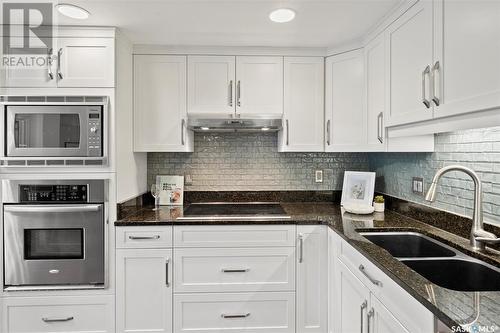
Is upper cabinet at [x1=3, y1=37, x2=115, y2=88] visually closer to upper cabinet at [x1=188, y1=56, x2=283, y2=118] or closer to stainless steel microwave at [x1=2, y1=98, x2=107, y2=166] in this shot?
stainless steel microwave at [x1=2, y1=98, x2=107, y2=166]

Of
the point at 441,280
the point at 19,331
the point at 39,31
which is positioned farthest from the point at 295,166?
the point at 19,331

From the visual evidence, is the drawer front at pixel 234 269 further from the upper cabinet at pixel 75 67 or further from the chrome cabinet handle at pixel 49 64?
the chrome cabinet handle at pixel 49 64

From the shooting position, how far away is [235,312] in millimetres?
2029

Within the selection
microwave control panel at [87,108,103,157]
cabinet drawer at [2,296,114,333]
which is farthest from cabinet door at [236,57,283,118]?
cabinet drawer at [2,296,114,333]

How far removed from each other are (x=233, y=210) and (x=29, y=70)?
5.74ft

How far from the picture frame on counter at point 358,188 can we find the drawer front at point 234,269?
0.79 meters

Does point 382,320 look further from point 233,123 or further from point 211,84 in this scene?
point 211,84

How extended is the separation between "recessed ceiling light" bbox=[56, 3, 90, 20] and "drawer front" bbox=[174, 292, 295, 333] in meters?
1.93

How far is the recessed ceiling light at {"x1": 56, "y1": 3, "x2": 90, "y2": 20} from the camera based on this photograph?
1750 millimetres

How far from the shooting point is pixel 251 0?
5.53ft

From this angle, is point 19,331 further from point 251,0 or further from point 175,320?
point 251,0

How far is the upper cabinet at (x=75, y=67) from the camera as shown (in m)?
2.00

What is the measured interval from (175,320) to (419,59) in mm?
2187

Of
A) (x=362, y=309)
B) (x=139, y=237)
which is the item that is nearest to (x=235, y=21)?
(x=139, y=237)
